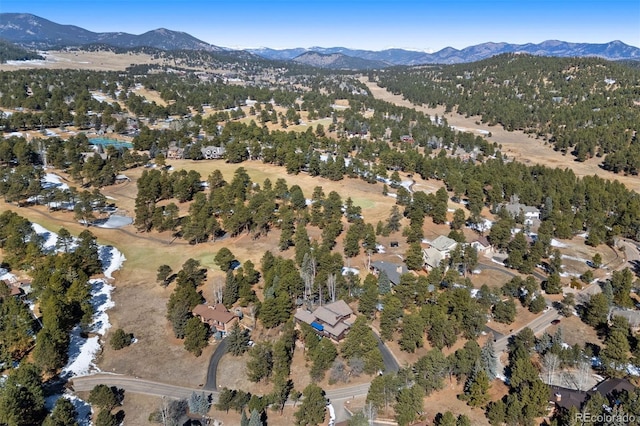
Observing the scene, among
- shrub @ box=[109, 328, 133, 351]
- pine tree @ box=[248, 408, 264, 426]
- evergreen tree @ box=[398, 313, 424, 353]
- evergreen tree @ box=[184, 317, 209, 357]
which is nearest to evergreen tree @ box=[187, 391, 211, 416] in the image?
pine tree @ box=[248, 408, 264, 426]

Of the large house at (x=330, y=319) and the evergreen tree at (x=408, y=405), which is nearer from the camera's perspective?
the evergreen tree at (x=408, y=405)

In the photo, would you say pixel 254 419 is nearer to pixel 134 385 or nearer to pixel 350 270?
pixel 134 385

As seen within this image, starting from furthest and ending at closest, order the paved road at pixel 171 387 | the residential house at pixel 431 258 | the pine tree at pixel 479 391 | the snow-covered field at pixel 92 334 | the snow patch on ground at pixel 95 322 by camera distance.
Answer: the residential house at pixel 431 258, the snow patch on ground at pixel 95 322, the paved road at pixel 171 387, the snow-covered field at pixel 92 334, the pine tree at pixel 479 391

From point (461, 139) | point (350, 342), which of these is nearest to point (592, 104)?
point (461, 139)

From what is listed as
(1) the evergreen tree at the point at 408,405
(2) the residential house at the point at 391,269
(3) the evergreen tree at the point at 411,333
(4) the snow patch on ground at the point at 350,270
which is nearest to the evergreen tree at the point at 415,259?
(2) the residential house at the point at 391,269

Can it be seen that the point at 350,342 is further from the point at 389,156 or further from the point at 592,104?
the point at 592,104

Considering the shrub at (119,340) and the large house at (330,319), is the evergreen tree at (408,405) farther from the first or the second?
the shrub at (119,340)

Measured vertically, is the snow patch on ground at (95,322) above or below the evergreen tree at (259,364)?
below

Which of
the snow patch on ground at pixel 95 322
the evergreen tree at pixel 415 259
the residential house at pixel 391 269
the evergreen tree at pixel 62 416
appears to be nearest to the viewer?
the evergreen tree at pixel 62 416
